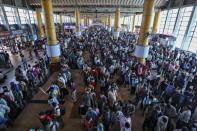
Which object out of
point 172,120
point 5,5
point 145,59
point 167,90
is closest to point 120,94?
point 167,90

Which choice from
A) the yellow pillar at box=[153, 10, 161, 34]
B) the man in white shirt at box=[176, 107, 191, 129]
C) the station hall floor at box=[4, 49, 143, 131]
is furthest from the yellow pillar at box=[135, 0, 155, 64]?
the yellow pillar at box=[153, 10, 161, 34]

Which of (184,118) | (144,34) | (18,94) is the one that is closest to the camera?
(184,118)

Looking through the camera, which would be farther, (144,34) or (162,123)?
(144,34)

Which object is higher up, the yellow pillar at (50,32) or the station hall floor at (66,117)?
the yellow pillar at (50,32)

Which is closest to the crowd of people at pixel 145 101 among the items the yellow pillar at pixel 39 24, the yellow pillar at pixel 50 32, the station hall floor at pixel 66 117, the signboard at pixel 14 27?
the station hall floor at pixel 66 117

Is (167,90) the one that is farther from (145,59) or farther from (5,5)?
(5,5)

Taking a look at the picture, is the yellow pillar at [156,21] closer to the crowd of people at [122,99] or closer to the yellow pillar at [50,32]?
the crowd of people at [122,99]

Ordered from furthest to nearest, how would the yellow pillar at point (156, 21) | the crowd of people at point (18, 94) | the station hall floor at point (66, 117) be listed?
the yellow pillar at point (156, 21), the station hall floor at point (66, 117), the crowd of people at point (18, 94)

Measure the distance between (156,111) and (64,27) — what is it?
108 ft

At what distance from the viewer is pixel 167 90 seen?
24.1 feet

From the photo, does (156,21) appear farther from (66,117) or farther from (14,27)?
(66,117)

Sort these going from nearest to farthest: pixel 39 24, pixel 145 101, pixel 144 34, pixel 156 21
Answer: pixel 145 101 < pixel 144 34 < pixel 156 21 < pixel 39 24

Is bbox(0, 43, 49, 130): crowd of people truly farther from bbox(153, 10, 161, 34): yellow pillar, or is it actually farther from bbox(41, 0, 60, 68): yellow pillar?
bbox(153, 10, 161, 34): yellow pillar

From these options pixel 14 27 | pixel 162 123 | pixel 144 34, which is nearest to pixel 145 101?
pixel 162 123
